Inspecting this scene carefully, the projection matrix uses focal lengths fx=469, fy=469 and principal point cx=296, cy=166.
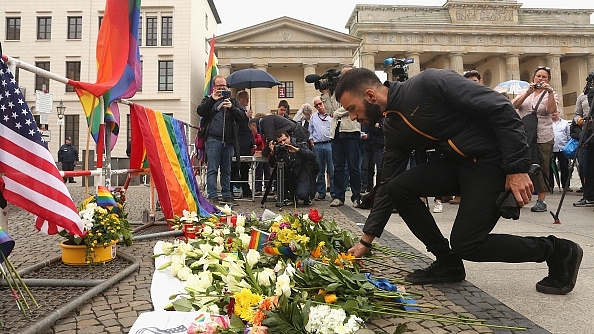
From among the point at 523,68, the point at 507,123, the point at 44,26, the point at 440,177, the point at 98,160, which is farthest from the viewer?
the point at 523,68

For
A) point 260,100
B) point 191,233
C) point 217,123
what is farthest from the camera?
point 260,100

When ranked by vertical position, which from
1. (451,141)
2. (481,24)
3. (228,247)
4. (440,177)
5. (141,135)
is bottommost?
(228,247)

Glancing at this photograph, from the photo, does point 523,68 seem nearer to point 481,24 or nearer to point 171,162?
point 481,24

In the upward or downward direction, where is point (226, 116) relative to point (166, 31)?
downward

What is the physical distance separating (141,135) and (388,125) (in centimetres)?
347

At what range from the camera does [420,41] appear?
154 ft

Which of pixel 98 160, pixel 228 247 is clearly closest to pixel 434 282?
pixel 228 247

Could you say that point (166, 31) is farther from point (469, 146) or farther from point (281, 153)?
point (469, 146)

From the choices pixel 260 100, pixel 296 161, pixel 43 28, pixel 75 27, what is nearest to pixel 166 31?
pixel 75 27

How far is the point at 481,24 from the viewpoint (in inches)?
1896

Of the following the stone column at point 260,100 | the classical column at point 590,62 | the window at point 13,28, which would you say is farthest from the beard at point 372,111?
the classical column at point 590,62

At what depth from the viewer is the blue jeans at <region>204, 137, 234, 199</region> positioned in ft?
26.9

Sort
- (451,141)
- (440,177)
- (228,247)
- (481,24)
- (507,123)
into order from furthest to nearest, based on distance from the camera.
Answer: (481,24) → (228,247) → (440,177) → (451,141) → (507,123)

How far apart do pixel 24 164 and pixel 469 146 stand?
9.15ft
